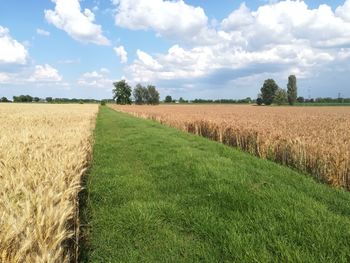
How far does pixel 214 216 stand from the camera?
578cm

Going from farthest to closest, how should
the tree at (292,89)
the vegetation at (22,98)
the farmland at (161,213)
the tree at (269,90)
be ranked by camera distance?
1. the vegetation at (22,98)
2. the tree at (269,90)
3. the tree at (292,89)
4. the farmland at (161,213)

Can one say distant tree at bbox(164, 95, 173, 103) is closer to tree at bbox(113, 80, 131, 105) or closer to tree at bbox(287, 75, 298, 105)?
tree at bbox(113, 80, 131, 105)

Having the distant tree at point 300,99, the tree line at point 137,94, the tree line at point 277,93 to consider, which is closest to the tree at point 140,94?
the tree line at point 137,94

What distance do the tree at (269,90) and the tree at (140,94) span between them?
178 ft

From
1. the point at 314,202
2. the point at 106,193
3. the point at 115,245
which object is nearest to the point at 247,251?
the point at 115,245

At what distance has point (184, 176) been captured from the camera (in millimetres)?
8672

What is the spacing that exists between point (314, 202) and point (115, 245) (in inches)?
146

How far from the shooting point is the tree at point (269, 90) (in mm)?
135125

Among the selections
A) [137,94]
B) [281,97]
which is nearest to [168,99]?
[137,94]

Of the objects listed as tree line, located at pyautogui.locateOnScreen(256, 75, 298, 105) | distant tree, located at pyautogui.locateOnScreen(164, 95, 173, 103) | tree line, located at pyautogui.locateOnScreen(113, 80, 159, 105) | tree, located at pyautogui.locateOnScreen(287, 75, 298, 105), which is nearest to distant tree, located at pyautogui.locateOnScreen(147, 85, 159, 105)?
tree line, located at pyautogui.locateOnScreen(113, 80, 159, 105)

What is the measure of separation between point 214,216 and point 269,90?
448ft

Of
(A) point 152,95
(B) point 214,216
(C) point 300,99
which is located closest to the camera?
(B) point 214,216

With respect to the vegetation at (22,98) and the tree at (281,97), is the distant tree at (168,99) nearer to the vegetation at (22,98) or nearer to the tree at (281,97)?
the vegetation at (22,98)

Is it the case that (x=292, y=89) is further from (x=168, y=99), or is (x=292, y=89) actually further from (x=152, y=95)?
(x=168, y=99)
